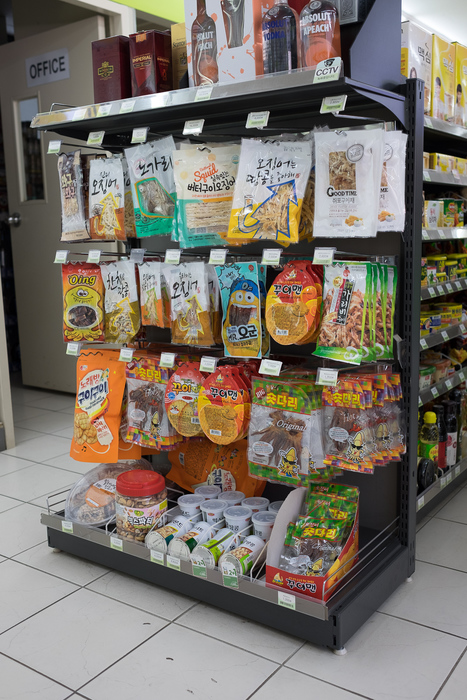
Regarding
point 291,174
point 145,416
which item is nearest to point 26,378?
point 145,416

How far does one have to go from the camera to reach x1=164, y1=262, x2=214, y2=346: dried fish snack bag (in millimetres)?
2299

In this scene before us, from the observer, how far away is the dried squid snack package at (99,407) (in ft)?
8.57

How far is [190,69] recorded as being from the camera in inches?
87.4

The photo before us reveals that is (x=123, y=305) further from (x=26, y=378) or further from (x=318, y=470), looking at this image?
(x=26, y=378)

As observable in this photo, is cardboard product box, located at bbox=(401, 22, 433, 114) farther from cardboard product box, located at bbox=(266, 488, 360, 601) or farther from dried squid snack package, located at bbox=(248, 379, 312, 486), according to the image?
cardboard product box, located at bbox=(266, 488, 360, 601)

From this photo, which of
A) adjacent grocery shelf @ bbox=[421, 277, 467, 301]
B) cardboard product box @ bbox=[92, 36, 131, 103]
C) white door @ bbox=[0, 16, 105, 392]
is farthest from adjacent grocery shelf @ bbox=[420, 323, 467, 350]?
white door @ bbox=[0, 16, 105, 392]

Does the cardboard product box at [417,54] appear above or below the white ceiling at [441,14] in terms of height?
below

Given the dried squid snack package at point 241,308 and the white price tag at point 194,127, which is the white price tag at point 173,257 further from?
the white price tag at point 194,127

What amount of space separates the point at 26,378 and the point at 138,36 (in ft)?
12.3

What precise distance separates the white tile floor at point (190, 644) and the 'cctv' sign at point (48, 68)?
3475mm

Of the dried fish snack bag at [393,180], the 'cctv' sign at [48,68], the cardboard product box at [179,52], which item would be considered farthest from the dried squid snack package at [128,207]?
the 'cctv' sign at [48,68]

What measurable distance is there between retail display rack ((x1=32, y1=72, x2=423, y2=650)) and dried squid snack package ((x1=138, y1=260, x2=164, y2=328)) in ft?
1.21

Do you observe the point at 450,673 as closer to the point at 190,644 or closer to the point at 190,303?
the point at 190,644

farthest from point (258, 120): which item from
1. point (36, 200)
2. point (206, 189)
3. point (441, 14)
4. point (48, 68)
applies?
point (441, 14)
